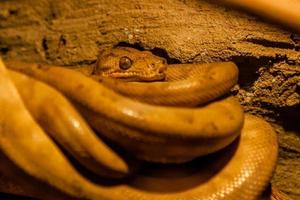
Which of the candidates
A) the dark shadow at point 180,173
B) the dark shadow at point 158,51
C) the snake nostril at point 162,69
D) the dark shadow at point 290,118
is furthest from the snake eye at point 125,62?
the dark shadow at point 290,118

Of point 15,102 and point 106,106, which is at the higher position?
point 106,106

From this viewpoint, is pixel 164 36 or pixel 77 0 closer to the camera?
pixel 164 36

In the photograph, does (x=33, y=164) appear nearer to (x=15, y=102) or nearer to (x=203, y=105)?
(x=15, y=102)

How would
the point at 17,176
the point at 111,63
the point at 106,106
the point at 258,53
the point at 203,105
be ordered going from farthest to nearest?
the point at 111,63, the point at 258,53, the point at 203,105, the point at 17,176, the point at 106,106

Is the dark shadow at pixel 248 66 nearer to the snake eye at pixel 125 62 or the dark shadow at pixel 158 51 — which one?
the dark shadow at pixel 158 51

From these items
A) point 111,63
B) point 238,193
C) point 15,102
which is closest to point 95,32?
point 111,63

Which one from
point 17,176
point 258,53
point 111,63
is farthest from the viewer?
point 111,63


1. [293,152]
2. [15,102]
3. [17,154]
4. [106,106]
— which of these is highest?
[106,106]

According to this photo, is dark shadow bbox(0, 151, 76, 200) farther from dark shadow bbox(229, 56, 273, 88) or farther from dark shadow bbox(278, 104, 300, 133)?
dark shadow bbox(278, 104, 300, 133)
